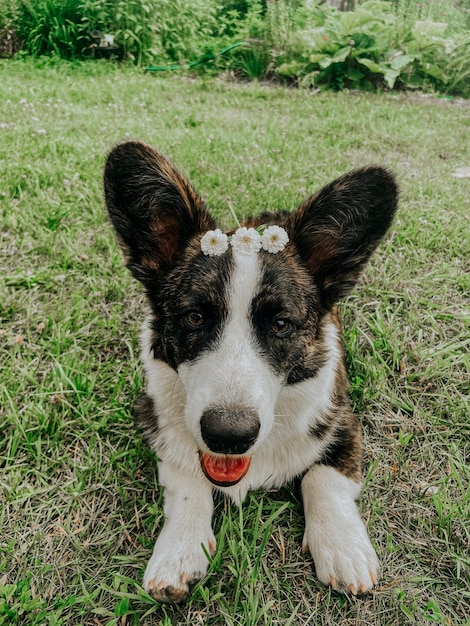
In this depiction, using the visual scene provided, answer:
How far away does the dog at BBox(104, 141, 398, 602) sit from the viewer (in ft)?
5.96

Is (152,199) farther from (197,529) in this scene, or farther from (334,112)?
(334,112)

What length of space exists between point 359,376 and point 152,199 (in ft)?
4.71

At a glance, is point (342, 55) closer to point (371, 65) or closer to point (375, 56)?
point (371, 65)

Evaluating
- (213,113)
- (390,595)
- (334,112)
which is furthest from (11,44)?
(390,595)

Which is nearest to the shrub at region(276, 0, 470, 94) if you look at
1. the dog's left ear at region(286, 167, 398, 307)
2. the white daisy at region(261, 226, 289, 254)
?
the dog's left ear at region(286, 167, 398, 307)

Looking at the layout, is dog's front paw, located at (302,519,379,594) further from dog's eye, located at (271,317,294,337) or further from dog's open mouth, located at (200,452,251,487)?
dog's eye, located at (271,317,294,337)

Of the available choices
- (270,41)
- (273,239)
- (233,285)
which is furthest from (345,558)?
(270,41)

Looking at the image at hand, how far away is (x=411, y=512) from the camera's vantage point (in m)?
2.12

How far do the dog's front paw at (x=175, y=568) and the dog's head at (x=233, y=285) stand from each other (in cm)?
25

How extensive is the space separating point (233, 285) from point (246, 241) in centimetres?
20

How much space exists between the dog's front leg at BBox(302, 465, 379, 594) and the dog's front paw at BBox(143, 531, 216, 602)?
0.40 metres

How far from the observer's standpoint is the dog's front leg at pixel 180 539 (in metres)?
1.78

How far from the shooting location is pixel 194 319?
1.98 meters

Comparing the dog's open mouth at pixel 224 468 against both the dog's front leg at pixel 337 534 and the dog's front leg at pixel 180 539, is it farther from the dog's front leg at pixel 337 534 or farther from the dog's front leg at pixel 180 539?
the dog's front leg at pixel 337 534
